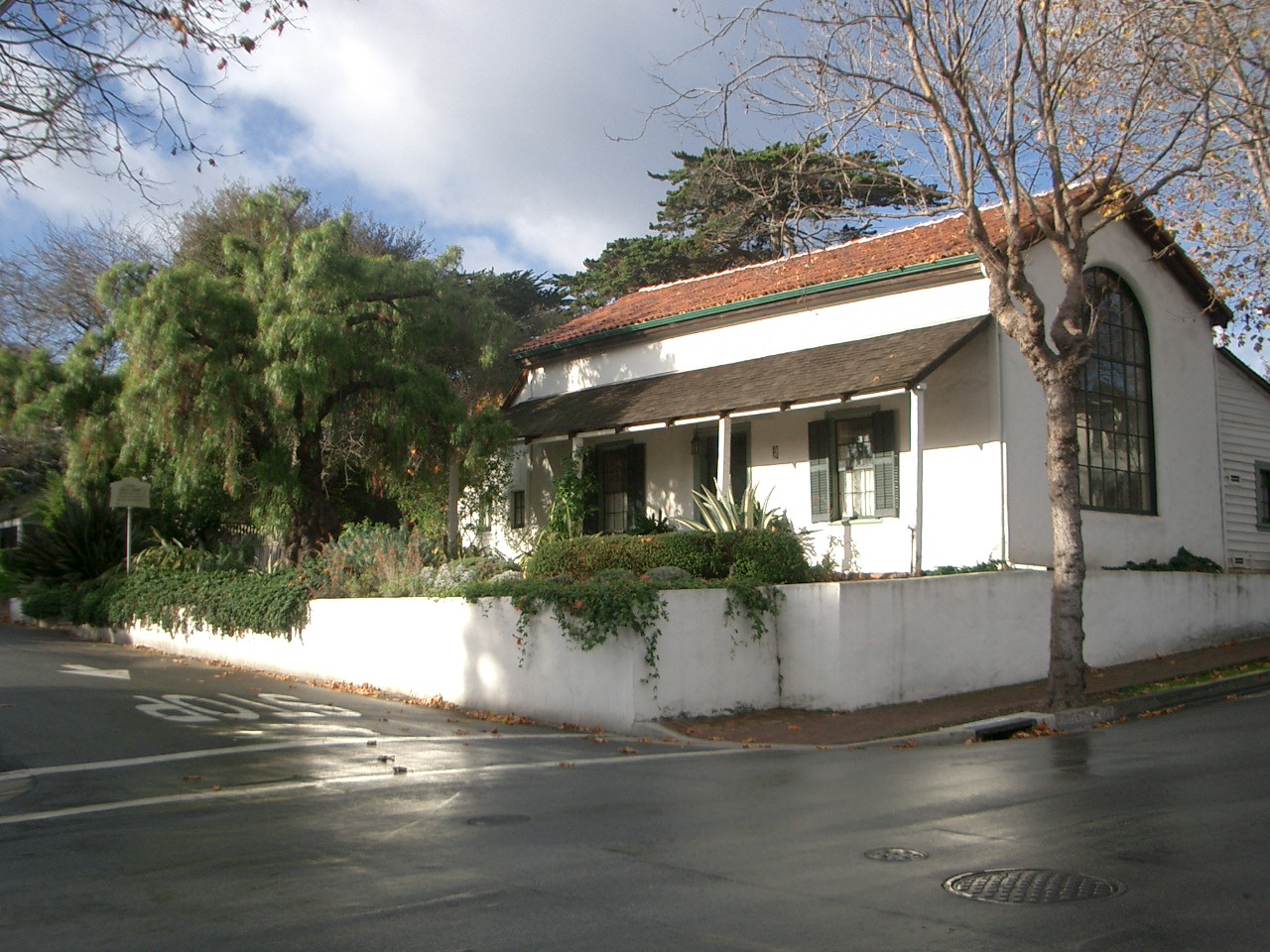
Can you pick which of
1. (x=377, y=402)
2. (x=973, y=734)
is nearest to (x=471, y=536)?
(x=377, y=402)

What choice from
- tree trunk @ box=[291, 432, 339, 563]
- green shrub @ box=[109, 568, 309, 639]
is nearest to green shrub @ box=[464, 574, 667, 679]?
green shrub @ box=[109, 568, 309, 639]

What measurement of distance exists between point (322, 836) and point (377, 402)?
47.7 feet

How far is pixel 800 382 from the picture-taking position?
1836 cm

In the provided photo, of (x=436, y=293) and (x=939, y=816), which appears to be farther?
(x=436, y=293)

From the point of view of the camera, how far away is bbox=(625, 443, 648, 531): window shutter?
2278cm

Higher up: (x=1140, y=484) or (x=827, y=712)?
(x=1140, y=484)

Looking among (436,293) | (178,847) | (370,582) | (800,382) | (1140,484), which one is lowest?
(178,847)

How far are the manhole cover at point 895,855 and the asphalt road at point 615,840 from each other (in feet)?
0.12

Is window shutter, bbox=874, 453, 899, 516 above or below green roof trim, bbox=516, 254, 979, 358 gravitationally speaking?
below

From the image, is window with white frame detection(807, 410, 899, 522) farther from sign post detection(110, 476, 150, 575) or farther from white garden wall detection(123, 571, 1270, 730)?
sign post detection(110, 476, 150, 575)

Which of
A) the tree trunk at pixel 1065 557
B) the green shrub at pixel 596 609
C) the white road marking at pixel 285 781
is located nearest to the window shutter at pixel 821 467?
the tree trunk at pixel 1065 557

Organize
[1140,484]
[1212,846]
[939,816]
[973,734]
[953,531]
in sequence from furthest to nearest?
[1140,484] → [953,531] → [973,734] → [939,816] → [1212,846]

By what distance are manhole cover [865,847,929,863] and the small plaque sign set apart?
19652mm

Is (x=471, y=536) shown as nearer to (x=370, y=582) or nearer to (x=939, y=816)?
(x=370, y=582)
